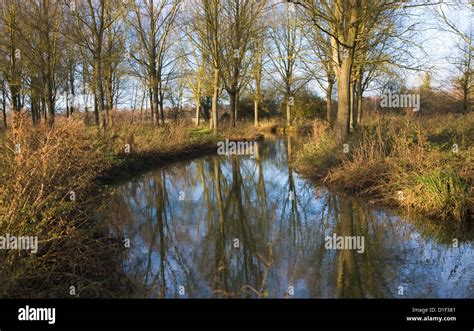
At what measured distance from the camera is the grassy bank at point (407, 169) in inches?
270

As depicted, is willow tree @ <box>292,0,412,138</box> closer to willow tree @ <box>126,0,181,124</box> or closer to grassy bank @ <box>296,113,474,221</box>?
grassy bank @ <box>296,113,474,221</box>

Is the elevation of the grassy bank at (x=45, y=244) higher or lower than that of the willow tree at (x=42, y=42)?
lower

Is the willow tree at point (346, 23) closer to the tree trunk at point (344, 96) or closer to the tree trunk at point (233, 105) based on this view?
the tree trunk at point (344, 96)

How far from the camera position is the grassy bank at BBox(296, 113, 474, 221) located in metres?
6.86

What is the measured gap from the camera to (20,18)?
60.0ft

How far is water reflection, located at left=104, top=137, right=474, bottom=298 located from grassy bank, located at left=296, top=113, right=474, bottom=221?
474 mm

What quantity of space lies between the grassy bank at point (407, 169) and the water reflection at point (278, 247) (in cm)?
47

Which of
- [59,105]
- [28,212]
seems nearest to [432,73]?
[28,212]

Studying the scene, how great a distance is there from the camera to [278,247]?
226 inches

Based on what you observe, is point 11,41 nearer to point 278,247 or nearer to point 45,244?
point 45,244

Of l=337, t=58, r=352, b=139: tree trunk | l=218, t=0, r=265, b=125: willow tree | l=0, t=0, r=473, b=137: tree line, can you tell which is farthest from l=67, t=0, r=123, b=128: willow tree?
l=337, t=58, r=352, b=139: tree trunk

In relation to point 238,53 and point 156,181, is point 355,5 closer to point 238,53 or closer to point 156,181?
point 156,181

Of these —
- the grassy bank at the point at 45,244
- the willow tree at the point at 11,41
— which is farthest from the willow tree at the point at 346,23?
the willow tree at the point at 11,41
